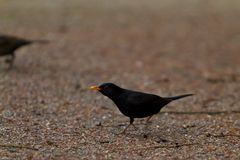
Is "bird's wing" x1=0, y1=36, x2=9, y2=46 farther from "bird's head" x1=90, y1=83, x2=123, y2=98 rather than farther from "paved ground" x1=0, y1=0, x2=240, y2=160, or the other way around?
"bird's head" x1=90, y1=83, x2=123, y2=98

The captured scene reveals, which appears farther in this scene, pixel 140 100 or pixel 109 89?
pixel 109 89

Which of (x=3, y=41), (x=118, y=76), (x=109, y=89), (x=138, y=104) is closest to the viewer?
(x=138, y=104)

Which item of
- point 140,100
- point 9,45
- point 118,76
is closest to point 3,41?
point 9,45

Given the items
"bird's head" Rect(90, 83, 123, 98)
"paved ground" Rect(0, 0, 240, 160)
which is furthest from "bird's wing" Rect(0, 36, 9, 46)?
"bird's head" Rect(90, 83, 123, 98)

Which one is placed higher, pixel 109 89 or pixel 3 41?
pixel 3 41

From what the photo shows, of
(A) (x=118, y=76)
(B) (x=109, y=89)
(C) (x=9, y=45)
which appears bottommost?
(A) (x=118, y=76)

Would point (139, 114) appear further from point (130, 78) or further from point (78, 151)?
point (130, 78)

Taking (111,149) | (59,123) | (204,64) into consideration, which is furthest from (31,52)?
(111,149)

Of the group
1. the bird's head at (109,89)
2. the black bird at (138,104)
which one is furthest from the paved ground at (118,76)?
the bird's head at (109,89)

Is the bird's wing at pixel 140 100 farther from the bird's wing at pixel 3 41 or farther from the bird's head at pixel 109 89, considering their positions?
the bird's wing at pixel 3 41

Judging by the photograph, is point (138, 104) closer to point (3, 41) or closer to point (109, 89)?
point (109, 89)
